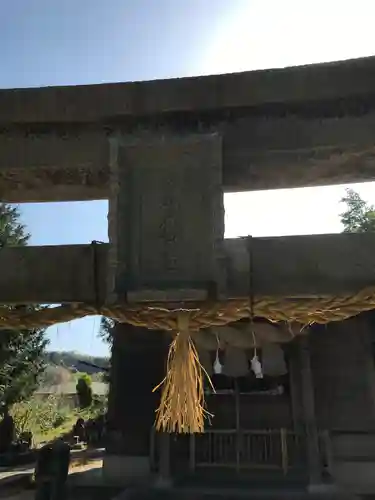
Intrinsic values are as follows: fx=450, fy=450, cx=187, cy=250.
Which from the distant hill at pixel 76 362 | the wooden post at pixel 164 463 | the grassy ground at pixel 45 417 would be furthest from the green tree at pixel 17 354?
the wooden post at pixel 164 463

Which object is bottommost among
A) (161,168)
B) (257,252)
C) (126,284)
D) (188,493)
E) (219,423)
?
(188,493)

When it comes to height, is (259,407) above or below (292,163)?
below

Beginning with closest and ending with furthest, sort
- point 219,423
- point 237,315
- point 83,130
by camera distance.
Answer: point 237,315, point 83,130, point 219,423

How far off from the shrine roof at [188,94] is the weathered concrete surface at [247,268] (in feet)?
2.13

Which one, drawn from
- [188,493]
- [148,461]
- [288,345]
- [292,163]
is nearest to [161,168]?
[292,163]

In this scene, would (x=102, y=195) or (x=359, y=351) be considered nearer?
(x=102, y=195)

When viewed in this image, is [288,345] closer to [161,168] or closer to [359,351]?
[359,351]

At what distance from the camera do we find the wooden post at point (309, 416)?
23.7 feet

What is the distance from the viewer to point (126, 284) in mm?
1836

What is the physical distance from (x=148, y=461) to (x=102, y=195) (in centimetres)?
766

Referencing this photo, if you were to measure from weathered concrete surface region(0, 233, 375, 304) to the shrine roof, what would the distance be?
2.13 feet

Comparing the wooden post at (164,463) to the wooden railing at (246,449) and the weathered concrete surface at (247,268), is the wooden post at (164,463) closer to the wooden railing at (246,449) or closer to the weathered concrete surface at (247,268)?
the wooden railing at (246,449)

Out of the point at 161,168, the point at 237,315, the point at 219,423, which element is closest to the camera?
the point at 237,315

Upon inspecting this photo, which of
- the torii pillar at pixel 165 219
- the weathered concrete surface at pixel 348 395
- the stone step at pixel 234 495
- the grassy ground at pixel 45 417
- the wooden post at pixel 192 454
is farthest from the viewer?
the grassy ground at pixel 45 417
